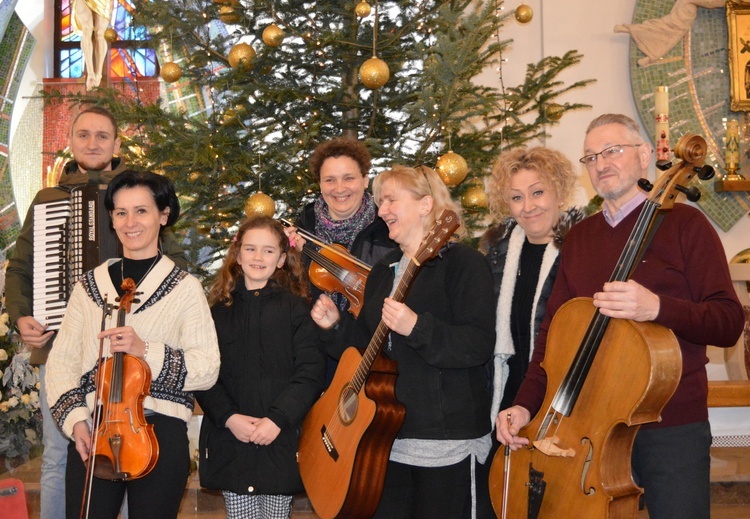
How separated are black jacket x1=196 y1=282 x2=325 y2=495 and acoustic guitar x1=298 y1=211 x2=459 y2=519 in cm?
16

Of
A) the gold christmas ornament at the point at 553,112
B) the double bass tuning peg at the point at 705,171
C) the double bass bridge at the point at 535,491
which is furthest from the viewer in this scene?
the gold christmas ornament at the point at 553,112

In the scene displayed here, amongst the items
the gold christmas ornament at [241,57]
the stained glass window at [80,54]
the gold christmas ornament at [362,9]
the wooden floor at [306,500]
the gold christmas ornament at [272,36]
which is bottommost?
the wooden floor at [306,500]

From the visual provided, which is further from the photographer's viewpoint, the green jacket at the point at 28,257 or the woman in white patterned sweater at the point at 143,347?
the green jacket at the point at 28,257

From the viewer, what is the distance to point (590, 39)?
20.1 ft

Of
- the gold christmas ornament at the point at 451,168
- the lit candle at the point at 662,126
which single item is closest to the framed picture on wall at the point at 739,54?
the lit candle at the point at 662,126

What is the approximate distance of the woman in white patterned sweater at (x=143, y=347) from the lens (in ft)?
7.98

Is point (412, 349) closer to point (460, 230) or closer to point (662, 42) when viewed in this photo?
point (460, 230)

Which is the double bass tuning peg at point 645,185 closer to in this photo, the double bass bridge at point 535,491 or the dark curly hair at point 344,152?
the double bass bridge at point 535,491

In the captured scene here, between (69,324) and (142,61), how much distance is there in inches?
216

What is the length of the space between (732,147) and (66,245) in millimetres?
4837

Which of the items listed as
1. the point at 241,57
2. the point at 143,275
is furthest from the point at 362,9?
the point at 143,275

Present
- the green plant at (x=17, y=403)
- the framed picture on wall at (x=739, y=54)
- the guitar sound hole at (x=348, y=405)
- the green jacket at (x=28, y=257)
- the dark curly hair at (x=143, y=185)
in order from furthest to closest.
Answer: the framed picture on wall at (x=739, y=54) → the green plant at (x=17, y=403) → the green jacket at (x=28, y=257) → the dark curly hair at (x=143, y=185) → the guitar sound hole at (x=348, y=405)

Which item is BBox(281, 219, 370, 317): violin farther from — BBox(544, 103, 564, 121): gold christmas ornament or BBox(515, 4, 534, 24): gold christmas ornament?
BBox(515, 4, 534, 24): gold christmas ornament

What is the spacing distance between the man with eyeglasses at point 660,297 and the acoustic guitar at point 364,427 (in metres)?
0.38
